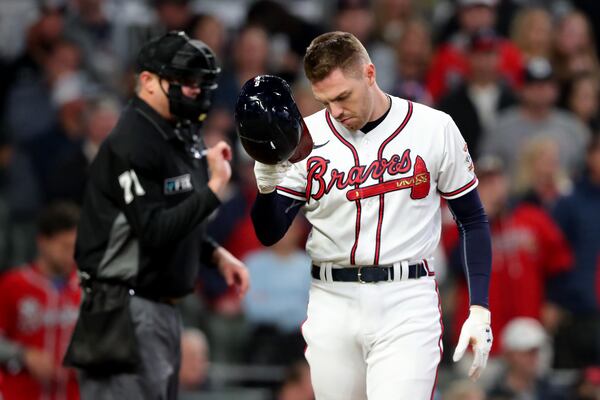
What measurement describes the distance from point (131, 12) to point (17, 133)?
2.12m

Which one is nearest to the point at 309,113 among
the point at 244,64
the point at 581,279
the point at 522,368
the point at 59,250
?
the point at 244,64

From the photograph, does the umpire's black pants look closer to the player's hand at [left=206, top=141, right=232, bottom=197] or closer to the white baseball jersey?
the player's hand at [left=206, top=141, right=232, bottom=197]

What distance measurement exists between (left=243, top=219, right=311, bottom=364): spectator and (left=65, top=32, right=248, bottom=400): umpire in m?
3.47

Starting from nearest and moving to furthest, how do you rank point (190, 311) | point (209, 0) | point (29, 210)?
point (190, 311) < point (29, 210) < point (209, 0)

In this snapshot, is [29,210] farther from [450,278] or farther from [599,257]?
[599,257]

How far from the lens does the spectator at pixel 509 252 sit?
977 centimetres

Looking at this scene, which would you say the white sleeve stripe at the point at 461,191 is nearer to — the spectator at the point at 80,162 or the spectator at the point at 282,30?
the spectator at the point at 80,162

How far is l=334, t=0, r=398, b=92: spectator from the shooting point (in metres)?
11.8

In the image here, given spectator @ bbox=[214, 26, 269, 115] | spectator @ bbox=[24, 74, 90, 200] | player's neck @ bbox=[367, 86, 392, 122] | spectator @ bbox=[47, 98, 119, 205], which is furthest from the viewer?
spectator @ bbox=[214, 26, 269, 115]

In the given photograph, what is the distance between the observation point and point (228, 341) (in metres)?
9.79

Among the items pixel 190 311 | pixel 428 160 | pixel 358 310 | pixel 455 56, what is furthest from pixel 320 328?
pixel 455 56


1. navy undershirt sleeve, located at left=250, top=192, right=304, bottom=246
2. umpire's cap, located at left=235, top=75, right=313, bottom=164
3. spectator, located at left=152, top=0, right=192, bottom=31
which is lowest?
navy undershirt sleeve, located at left=250, top=192, right=304, bottom=246

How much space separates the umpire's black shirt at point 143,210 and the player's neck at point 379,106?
0.91 meters

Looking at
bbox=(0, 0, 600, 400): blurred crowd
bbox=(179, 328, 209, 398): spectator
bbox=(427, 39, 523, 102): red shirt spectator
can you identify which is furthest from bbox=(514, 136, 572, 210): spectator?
bbox=(179, 328, 209, 398): spectator
